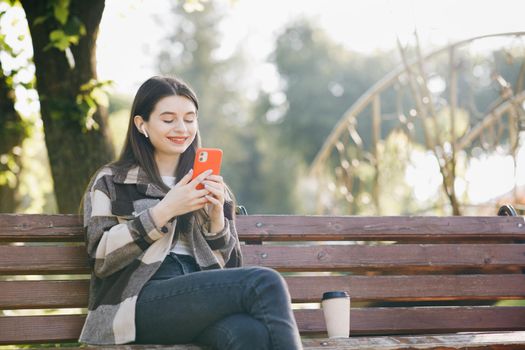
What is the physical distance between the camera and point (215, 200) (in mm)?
3139

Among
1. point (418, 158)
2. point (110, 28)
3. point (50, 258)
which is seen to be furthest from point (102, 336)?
point (418, 158)

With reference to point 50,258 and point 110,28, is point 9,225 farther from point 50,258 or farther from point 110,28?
point 110,28

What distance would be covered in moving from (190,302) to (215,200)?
381 mm

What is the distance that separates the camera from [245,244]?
3885 mm

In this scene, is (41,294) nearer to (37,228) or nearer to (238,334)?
(37,228)

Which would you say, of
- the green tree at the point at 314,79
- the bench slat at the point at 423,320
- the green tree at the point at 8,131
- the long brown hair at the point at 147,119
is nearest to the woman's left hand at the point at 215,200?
the long brown hair at the point at 147,119

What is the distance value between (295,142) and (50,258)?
31945 millimetres

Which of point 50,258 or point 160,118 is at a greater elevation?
point 160,118

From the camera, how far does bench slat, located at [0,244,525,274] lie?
3.58 m

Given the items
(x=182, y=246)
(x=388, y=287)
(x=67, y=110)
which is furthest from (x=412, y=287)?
(x=67, y=110)

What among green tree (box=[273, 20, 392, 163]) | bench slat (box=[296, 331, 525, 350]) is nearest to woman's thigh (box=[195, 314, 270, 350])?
bench slat (box=[296, 331, 525, 350])

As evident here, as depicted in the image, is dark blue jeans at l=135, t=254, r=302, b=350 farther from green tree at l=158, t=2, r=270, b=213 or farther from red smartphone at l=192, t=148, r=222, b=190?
green tree at l=158, t=2, r=270, b=213

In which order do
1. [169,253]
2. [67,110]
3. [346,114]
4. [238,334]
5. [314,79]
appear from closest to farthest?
[238,334], [169,253], [67,110], [346,114], [314,79]

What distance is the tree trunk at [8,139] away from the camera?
5.42m
